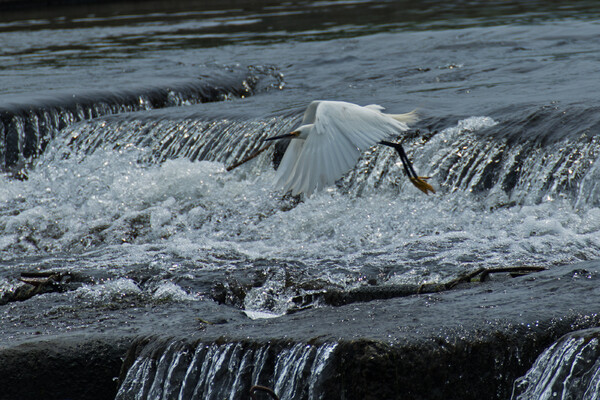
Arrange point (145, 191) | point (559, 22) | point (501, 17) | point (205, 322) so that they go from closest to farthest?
point (205, 322)
point (145, 191)
point (559, 22)
point (501, 17)

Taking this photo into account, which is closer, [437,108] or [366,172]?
[366,172]

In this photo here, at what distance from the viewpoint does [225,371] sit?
324 cm

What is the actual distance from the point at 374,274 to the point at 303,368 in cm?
216

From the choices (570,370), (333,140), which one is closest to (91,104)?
(333,140)

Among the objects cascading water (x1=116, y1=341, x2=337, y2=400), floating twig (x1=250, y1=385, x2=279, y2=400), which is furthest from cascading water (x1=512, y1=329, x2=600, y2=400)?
Result: floating twig (x1=250, y1=385, x2=279, y2=400)

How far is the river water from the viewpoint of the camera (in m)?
5.33

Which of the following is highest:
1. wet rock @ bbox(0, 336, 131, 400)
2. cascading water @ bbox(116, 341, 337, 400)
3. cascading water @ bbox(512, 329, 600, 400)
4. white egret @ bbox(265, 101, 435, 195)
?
white egret @ bbox(265, 101, 435, 195)

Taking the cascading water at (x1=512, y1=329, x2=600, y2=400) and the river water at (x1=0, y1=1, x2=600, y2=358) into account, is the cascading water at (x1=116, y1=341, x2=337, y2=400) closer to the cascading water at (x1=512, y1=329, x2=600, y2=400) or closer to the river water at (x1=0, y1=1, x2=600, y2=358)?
the cascading water at (x1=512, y1=329, x2=600, y2=400)

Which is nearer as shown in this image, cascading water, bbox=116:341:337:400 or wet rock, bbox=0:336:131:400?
cascading water, bbox=116:341:337:400

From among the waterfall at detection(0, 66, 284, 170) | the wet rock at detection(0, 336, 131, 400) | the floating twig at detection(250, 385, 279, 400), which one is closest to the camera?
the floating twig at detection(250, 385, 279, 400)

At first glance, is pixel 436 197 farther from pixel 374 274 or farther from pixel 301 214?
pixel 374 274

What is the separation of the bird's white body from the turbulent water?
791 millimetres

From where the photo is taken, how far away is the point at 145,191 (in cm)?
791

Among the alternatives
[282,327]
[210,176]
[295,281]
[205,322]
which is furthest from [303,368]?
[210,176]
